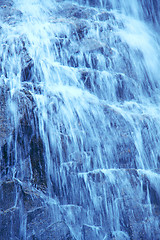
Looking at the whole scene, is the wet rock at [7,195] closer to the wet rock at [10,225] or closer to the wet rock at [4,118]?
the wet rock at [10,225]

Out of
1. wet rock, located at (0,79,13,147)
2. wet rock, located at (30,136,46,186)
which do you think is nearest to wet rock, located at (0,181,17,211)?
wet rock, located at (30,136,46,186)

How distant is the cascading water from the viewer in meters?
4.36

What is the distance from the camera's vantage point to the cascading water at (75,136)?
4.36m

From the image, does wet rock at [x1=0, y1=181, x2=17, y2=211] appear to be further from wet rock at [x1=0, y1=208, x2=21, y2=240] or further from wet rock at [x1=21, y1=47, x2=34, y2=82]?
wet rock at [x1=21, y1=47, x2=34, y2=82]

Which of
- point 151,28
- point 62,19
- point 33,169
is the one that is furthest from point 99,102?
point 151,28

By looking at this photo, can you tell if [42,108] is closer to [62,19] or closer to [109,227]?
[109,227]

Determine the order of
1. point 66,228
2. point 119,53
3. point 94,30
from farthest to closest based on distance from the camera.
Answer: point 94,30 < point 119,53 < point 66,228

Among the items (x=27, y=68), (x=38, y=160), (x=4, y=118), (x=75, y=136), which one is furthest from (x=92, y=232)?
(x=27, y=68)

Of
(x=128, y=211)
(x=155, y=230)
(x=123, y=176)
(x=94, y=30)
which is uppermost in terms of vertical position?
(x=94, y=30)

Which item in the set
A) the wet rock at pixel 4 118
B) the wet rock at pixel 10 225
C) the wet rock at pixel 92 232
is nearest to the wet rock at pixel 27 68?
the wet rock at pixel 4 118

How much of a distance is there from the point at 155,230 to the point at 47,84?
4058mm

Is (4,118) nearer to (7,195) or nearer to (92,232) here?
(7,195)

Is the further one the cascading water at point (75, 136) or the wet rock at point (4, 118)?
the wet rock at point (4, 118)

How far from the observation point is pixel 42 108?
5.23 metres
